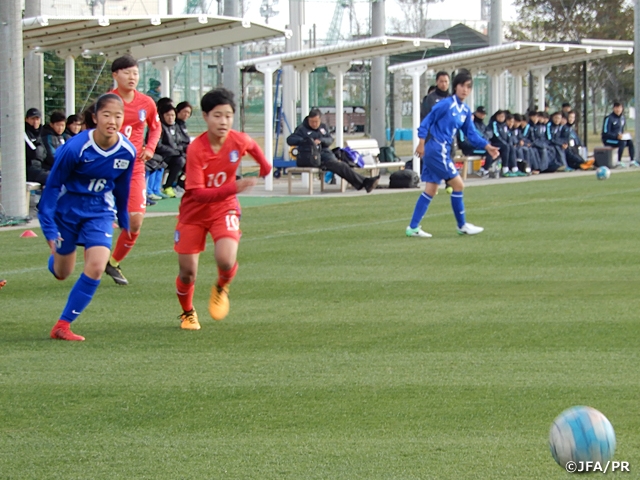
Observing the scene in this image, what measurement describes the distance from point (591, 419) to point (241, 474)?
5.04 ft

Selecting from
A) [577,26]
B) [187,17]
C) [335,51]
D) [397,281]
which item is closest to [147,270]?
[397,281]

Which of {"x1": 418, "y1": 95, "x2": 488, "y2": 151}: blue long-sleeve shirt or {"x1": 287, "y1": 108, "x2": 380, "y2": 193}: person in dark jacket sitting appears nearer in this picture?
{"x1": 418, "y1": 95, "x2": 488, "y2": 151}: blue long-sleeve shirt

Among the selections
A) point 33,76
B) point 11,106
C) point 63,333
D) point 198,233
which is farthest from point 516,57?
point 63,333

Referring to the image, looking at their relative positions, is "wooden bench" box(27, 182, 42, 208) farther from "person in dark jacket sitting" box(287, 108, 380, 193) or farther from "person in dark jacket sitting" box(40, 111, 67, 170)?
"person in dark jacket sitting" box(287, 108, 380, 193)

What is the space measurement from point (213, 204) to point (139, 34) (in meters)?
12.3

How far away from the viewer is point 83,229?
7688mm

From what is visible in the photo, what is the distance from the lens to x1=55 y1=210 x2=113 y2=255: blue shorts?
25.1 ft

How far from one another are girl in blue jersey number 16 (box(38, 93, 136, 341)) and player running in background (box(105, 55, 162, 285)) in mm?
1804

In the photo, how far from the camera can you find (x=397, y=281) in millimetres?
10000

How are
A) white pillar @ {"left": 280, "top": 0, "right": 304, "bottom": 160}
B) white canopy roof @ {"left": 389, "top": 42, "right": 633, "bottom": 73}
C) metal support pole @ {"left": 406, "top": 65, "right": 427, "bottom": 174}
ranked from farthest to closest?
white canopy roof @ {"left": 389, "top": 42, "right": 633, "bottom": 73} < white pillar @ {"left": 280, "top": 0, "right": 304, "bottom": 160} < metal support pole @ {"left": 406, "top": 65, "right": 427, "bottom": 174}

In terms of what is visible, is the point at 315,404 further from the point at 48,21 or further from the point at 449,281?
the point at 48,21

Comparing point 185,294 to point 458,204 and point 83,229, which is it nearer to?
point 83,229

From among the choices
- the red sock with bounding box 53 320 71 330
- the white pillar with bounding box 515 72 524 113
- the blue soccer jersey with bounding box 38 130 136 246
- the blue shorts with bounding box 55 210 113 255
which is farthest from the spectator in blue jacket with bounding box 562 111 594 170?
the red sock with bounding box 53 320 71 330

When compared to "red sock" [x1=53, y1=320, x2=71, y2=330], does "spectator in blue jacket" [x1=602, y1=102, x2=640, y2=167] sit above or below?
above
